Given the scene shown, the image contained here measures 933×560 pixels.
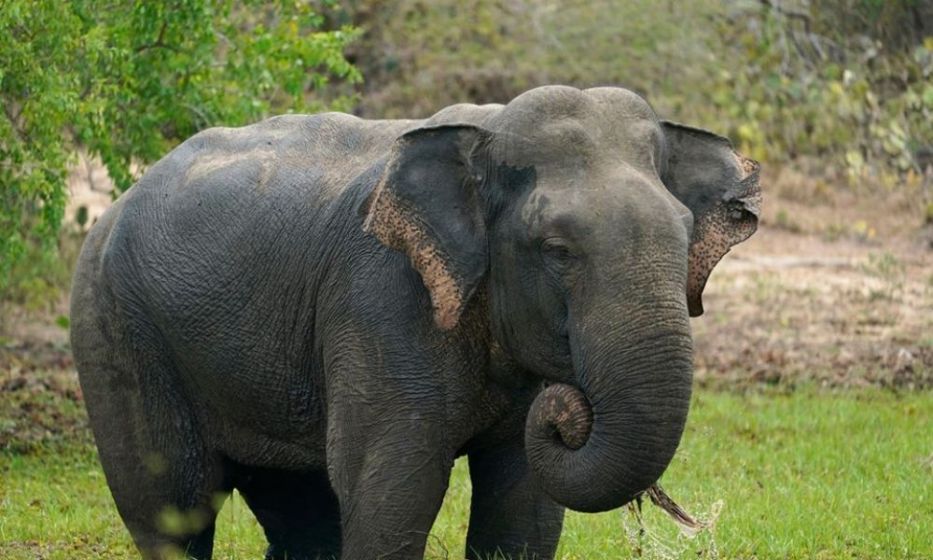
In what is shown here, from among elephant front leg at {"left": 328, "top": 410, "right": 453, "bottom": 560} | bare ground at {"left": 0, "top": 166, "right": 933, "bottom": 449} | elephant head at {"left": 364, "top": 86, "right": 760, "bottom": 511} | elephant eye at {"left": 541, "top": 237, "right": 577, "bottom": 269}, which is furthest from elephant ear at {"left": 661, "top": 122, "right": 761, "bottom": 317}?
bare ground at {"left": 0, "top": 166, "right": 933, "bottom": 449}

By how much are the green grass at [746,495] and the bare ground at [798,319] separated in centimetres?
65

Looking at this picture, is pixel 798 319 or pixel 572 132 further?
pixel 798 319

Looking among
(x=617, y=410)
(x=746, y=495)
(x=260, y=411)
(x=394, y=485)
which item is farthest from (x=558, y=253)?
(x=746, y=495)

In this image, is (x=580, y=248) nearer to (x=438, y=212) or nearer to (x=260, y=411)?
(x=438, y=212)

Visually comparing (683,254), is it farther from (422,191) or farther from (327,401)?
(327,401)

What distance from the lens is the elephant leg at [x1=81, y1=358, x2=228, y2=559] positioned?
745 cm

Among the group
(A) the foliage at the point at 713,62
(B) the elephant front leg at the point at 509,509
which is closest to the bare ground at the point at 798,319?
(A) the foliage at the point at 713,62

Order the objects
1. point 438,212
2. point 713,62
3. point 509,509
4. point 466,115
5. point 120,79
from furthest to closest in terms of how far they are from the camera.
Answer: point 713,62
point 120,79
point 509,509
point 466,115
point 438,212

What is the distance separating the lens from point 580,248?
5.96m

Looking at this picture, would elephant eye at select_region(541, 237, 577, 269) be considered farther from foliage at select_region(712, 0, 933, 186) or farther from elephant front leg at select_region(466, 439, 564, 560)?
foliage at select_region(712, 0, 933, 186)

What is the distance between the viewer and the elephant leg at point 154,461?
24.4ft

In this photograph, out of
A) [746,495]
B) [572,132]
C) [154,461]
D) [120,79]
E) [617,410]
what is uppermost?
[572,132]

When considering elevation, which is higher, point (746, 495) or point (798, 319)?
point (746, 495)

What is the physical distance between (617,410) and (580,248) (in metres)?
0.53
